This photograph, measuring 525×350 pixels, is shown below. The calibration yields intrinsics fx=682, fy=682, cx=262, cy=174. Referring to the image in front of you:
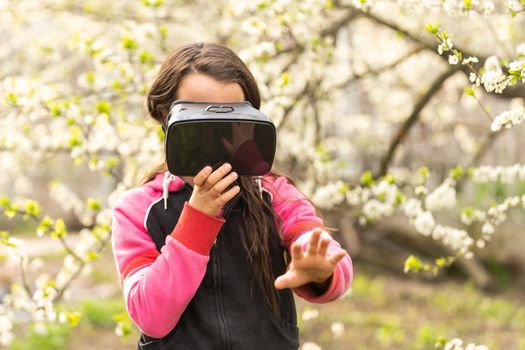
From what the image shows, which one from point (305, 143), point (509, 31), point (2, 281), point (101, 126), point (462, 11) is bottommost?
point (2, 281)

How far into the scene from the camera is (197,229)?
A: 1374 mm

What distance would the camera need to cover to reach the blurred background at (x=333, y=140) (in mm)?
2585

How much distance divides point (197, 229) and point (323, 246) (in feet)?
0.89

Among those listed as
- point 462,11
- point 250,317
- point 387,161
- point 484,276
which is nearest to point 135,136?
point 387,161

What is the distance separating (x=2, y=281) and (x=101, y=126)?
4953 mm

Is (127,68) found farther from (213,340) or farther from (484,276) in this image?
(484,276)

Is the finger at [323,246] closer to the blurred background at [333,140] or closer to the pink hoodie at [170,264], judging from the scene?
the pink hoodie at [170,264]

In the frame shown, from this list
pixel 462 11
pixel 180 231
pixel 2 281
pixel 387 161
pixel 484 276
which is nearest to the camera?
pixel 180 231

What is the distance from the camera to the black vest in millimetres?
1437

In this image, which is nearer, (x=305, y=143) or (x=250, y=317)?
(x=250, y=317)

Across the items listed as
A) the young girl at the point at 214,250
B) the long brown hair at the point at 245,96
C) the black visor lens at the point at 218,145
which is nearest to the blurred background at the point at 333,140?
the long brown hair at the point at 245,96

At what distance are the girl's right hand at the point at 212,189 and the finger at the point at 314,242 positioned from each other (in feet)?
0.65

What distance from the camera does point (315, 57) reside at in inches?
134

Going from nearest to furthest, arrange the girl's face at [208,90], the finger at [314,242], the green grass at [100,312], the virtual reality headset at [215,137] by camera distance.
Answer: the finger at [314,242] → the virtual reality headset at [215,137] → the girl's face at [208,90] → the green grass at [100,312]
